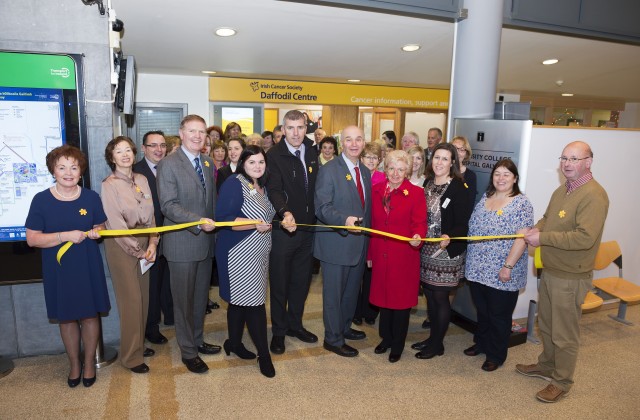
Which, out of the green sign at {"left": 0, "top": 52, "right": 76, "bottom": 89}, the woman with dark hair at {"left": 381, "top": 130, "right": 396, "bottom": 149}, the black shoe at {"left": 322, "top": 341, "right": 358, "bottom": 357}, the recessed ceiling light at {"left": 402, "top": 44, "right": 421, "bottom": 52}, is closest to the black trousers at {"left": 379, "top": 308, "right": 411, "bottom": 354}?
the black shoe at {"left": 322, "top": 341, "right": 358, "bottom": 357}

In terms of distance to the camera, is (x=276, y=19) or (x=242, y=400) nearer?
(x=242, y=400)

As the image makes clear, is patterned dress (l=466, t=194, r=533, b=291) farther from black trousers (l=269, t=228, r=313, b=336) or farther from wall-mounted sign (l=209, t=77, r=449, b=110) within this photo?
wall-mounted sign (l=209, t=77, r=449, b=110)

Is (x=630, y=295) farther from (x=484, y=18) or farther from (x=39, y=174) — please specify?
(x=39, y=174)

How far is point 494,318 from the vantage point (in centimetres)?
366

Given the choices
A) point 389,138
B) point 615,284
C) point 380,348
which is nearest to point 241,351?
point 380,348

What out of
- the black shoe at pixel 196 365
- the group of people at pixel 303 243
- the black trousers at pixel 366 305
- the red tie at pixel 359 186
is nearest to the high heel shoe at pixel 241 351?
the group of people at pixel 303 243

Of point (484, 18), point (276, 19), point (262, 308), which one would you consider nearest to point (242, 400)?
point (262, 308)

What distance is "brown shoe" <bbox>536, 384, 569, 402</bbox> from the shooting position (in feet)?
10.6

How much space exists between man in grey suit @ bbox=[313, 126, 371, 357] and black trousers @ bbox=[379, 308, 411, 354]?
355mm

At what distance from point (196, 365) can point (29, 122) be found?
2.33 meters

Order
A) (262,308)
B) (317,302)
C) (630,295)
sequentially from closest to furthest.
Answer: (262,308) → (630,295) → (317,302)

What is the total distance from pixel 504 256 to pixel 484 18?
276 centimetres

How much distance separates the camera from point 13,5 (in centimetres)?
316

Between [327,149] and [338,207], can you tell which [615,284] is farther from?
[327,149]
